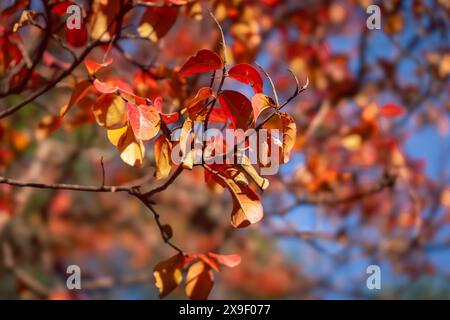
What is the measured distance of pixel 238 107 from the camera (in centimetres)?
100

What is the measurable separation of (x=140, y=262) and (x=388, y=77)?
572 cm

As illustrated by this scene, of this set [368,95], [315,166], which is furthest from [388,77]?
[315,166]

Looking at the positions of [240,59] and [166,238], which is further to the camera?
[240,59]

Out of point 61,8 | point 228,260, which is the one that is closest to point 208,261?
point 228,260

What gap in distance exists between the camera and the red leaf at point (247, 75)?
0.98 m

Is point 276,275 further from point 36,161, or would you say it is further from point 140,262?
point 36,161

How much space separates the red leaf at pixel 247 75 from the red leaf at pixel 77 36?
50cm

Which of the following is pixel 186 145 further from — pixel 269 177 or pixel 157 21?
pixel 269 177

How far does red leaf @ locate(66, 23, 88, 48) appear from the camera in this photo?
1.30 meters

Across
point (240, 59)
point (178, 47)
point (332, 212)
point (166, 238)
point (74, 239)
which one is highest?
point (178, 47)

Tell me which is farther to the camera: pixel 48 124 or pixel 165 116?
pixel 48 124

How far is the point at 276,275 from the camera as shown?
24.5 ft

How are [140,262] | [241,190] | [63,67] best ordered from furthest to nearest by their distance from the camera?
[140,262]
[63,67]
[241,190]

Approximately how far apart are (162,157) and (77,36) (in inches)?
18.5
